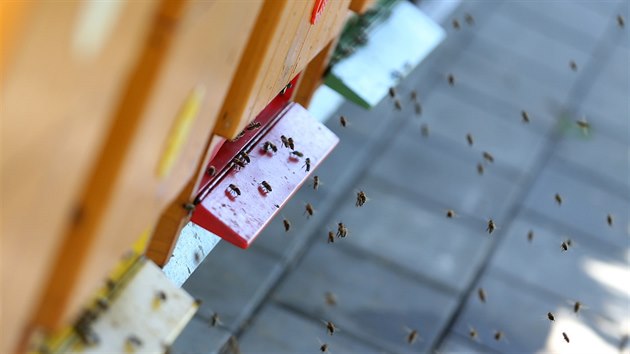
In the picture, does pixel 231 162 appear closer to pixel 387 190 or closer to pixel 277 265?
pixel 277 265

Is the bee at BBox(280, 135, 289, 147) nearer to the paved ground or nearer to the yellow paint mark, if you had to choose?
the paved ground

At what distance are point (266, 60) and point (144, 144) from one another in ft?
3.41

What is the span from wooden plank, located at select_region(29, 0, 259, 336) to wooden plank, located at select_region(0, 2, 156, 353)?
0.06 metres

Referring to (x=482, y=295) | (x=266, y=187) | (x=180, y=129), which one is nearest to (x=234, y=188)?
(x=266, y=187)

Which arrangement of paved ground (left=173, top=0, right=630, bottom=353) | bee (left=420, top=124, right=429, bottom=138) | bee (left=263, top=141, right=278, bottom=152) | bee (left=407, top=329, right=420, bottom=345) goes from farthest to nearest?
bee (left=420, top=124, right=429, bottom=138) < paved ground (left=173, top=0, right=630, bottom=353) < bee (left=407, top=329, right=420, bottom=345) < bee (left=263, top=141, right=278, bottom=152)

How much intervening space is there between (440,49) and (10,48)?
8383 mm

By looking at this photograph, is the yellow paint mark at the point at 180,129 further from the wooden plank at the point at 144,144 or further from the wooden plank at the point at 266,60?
the wooden plank at the point at 266,60

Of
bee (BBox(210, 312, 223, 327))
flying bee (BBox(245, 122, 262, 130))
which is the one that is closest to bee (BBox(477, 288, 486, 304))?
bee (BBox(210, 312, 223, 327))

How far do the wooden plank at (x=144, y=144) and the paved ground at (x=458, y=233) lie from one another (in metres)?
3.14

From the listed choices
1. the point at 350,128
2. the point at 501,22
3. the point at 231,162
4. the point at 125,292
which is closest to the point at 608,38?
the point at 501,22

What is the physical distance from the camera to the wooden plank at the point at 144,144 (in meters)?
2.24

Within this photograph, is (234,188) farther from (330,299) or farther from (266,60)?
(330,299)

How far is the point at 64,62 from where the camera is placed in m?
1.98

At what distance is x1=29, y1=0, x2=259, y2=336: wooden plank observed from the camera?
224cm
